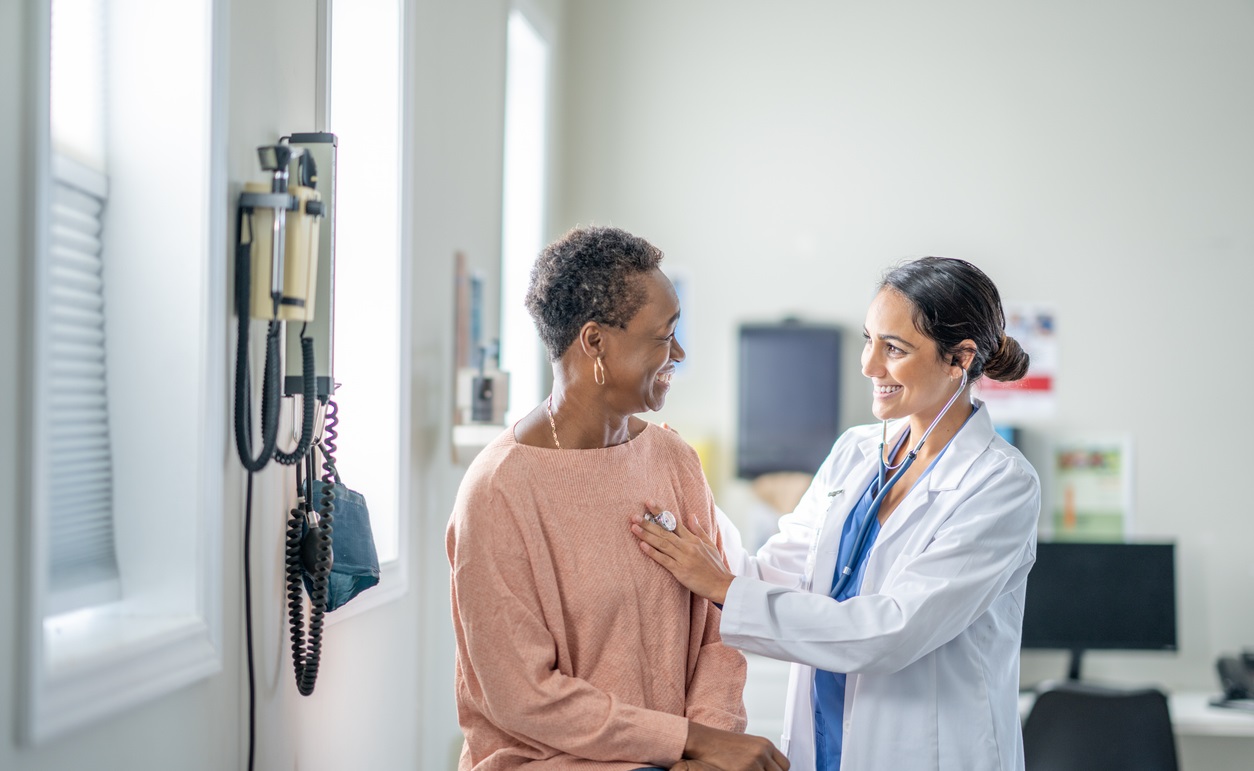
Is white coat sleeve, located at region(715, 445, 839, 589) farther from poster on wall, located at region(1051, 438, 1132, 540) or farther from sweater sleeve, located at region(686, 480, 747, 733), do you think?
poster on wall, located at region(1051, 438, 1132, 540)

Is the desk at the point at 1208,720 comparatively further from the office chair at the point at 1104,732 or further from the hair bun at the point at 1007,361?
the hair bun at the point at 1007,361

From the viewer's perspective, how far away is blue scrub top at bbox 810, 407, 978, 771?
187 centimetres

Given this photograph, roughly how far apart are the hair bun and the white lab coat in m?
0.08

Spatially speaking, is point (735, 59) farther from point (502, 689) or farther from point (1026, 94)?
point (502, 689)

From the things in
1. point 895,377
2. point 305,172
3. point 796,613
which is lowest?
point 796,613

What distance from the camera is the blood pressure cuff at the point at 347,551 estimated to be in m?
1.70

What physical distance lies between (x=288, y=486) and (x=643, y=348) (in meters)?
0.60

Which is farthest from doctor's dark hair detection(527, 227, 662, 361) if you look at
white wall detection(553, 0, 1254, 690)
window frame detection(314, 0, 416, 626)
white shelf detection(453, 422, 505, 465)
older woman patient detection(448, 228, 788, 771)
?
white wall detection(553, 0, 1254, 690)

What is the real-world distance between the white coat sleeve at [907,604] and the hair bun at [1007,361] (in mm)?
230

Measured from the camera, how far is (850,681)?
1.86 m

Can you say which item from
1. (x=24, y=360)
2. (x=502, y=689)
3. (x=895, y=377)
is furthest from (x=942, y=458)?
(x=24, y=360)

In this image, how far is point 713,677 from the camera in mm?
1650

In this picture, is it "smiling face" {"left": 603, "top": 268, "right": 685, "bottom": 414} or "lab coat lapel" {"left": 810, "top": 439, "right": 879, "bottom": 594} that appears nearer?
"smiling face" {"left": 603, "top": 268, "right": 685, "bottom": 414}

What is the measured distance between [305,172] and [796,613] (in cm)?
98
